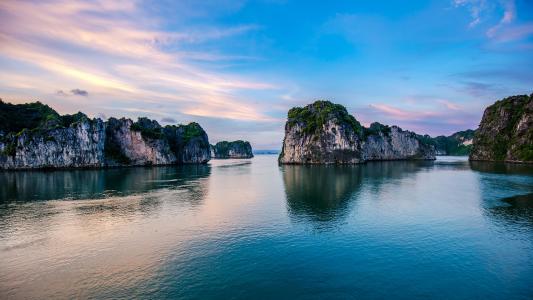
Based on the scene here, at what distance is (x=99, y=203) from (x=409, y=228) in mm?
52643

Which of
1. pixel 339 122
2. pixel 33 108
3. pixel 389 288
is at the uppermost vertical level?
pixel 33 108

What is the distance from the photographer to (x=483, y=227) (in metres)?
40.7

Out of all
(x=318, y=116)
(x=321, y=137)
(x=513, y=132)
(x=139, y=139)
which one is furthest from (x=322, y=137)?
(x=513, y=132)

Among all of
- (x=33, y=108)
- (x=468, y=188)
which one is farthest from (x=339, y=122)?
(x=33, y=108)

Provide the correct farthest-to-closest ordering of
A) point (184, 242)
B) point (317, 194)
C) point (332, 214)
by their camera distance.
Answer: point (317, 194), point (332, 214), point (184, 242)

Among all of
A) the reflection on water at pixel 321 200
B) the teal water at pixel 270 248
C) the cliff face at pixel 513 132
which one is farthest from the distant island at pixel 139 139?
the teal water at pixel 270 248

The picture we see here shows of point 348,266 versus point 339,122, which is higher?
point 339,122

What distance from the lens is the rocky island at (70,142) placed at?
5645 inches

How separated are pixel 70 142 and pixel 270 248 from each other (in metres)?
151

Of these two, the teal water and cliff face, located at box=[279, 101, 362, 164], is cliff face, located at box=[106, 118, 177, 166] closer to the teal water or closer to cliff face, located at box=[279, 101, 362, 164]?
cliff face, located at box=[279, 101, 362, 164]

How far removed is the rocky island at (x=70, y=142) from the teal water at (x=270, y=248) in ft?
336

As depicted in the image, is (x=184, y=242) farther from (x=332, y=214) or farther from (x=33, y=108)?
(x=33, y=108)

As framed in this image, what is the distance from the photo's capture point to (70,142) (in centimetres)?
15212

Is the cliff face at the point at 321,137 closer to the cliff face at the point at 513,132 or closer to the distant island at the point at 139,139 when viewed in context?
the distant island at the point at 139,139
